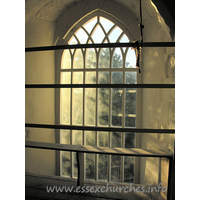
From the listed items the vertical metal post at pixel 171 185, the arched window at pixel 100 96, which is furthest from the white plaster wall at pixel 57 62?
the vertical metal post at pixel 171 185

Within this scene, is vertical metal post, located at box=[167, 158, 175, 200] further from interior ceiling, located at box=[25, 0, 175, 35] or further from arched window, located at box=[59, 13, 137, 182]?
interior ceiling, located at box=[25, 0, 175, 35]

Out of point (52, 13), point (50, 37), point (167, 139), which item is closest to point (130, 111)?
point (167, 139)

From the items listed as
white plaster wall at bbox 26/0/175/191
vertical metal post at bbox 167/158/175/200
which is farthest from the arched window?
vertical metal post at bbox 167/158/175/200

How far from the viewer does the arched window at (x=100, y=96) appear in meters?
2.84

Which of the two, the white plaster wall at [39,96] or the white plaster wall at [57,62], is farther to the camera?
the white plaster wall at [39,96]

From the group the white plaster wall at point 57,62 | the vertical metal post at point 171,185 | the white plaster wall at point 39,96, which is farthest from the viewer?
the white plaster wall at point 39,96

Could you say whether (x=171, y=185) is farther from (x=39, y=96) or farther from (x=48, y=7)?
(x=48, y=7)

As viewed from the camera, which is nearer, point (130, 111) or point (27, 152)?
point (27, 152)

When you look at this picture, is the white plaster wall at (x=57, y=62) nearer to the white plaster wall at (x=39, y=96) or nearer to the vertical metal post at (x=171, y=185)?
the white plaster wall at (x=39, y=96)

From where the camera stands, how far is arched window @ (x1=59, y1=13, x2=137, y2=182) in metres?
2.84

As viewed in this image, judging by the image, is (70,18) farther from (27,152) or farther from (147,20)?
(27,152)

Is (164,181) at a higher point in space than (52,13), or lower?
lower

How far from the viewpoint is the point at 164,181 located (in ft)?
5.02

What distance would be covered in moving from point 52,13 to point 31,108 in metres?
1.50
